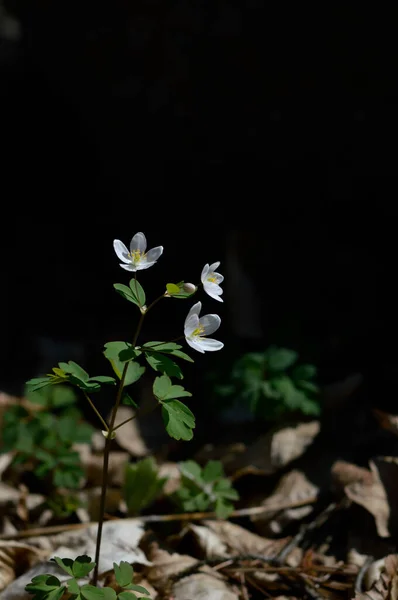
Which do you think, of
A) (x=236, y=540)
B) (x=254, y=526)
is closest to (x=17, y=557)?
(x=236, y=540)

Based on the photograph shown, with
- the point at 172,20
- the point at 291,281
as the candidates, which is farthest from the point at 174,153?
the point at 291,281

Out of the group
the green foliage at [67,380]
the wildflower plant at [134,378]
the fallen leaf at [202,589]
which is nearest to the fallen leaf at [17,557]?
the fallen leaf at [202,589]

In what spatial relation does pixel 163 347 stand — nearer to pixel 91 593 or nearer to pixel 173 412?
pixel 173 412

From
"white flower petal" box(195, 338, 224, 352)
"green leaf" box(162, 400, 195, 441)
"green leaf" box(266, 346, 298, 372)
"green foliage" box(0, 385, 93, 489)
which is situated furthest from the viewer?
"green leaf" box(266, 346, 298, 372)

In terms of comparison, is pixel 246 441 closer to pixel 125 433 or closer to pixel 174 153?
pixel 125 433

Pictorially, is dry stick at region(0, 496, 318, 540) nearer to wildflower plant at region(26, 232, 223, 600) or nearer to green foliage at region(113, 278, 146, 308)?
wildflower plant at region(26, 232, 223, 600)

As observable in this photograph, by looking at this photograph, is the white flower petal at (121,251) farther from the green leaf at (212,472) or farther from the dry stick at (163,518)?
the dry stick at (163,518)

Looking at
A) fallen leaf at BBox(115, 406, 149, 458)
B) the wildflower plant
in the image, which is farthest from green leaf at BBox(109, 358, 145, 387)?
fallen leaf at BBox(115, 406, 149, 458)
